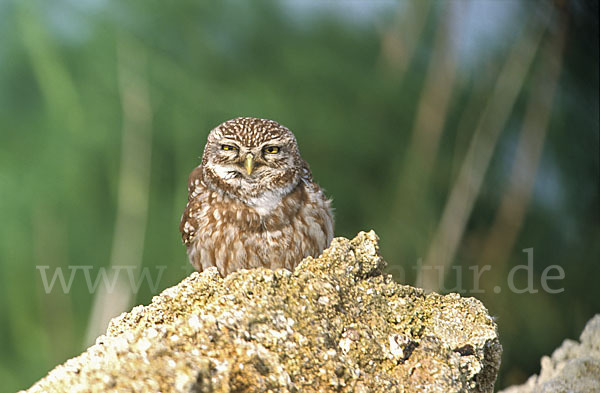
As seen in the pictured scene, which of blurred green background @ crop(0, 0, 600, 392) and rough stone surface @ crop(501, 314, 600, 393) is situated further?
blurred green background @ crop(0, 0, 600, 392)

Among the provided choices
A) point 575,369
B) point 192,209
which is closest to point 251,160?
point 192,209

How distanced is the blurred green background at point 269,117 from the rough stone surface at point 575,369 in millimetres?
816

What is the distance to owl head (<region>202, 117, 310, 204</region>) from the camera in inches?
98.9

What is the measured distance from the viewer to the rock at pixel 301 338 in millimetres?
1162

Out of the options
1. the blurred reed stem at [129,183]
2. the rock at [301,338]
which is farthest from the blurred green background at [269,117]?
the rock at [301,338]

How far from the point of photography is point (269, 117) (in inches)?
129

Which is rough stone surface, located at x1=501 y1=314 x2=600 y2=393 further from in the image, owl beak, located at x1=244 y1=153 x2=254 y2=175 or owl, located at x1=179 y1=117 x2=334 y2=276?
owl beak, located at x1=244 y1=153 x2=254 y2=175

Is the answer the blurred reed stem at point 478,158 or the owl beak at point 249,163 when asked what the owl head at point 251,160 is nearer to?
the owl beak at point 249,163

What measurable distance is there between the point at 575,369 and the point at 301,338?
4.86ft

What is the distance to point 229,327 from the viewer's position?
1285 mm

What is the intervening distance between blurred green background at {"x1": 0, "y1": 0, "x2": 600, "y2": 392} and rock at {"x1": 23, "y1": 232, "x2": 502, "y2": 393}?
1651mm

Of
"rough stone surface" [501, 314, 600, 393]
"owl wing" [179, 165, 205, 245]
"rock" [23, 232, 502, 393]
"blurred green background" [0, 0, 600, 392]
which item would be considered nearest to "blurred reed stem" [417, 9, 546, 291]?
"blurred green background" [0, 0, 600, 392]

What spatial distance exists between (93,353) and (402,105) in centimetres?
261

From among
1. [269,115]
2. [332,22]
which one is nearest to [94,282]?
→ [269,115]
